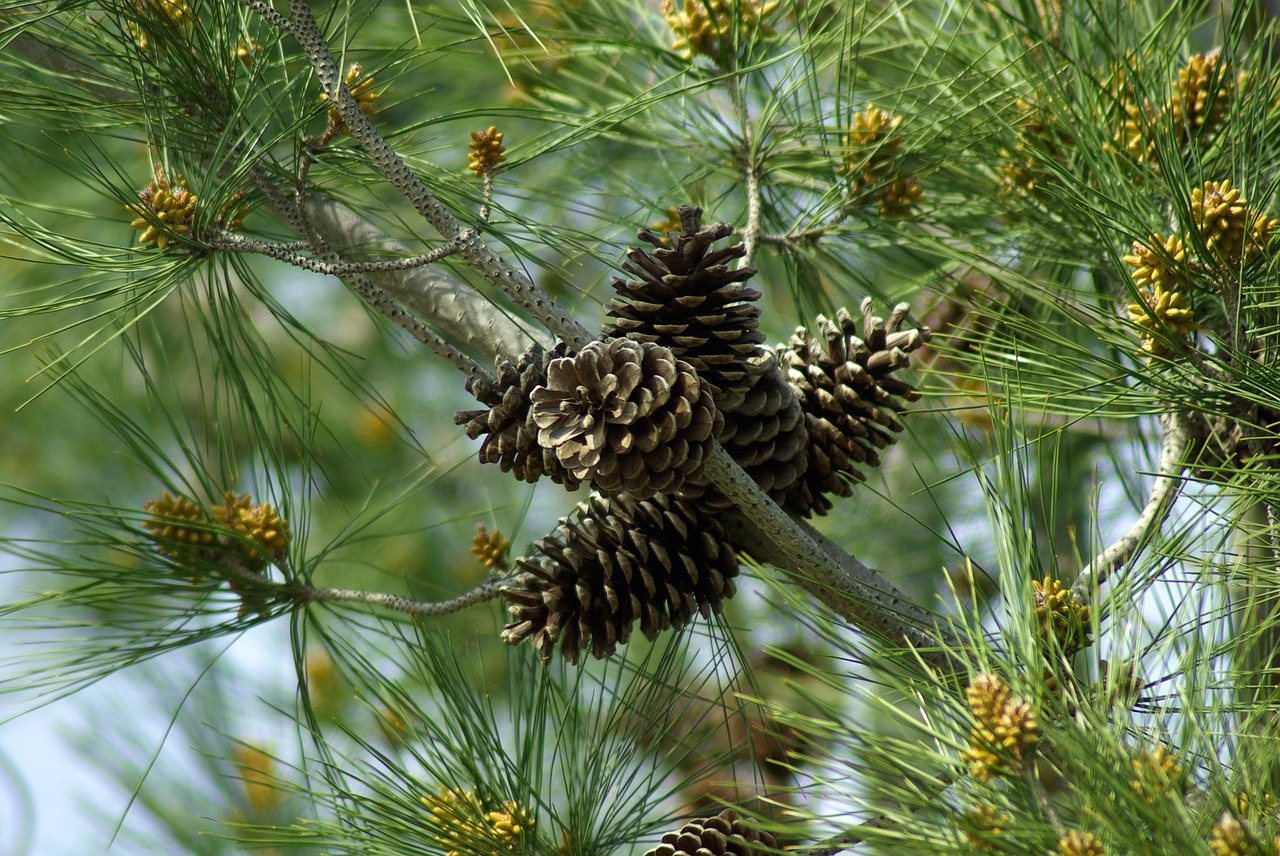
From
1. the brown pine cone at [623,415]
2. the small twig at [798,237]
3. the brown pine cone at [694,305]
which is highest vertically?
the small twig at [798,237]

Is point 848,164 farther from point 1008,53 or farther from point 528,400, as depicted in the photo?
point 528,400

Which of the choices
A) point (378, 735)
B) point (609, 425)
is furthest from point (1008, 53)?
point (378, 735)

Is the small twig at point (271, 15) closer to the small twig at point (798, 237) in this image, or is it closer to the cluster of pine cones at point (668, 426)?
the cluster of pine cones at point (668, 426)

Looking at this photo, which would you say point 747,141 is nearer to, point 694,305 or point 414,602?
point 694,305

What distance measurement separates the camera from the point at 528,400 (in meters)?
0.74

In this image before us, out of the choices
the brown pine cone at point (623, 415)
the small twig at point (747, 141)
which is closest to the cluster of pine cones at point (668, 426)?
the brown pine cone at point (623, 415)

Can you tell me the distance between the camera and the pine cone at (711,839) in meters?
0.82

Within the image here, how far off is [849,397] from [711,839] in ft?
1.21

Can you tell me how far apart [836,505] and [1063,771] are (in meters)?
1.44

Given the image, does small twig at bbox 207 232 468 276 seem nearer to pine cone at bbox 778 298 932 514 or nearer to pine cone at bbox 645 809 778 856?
pine cone at bbox 778 298 932 514

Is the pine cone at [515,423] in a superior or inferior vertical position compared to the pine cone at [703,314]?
inferior

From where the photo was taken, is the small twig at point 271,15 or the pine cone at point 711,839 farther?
the pine cone at point 711,839

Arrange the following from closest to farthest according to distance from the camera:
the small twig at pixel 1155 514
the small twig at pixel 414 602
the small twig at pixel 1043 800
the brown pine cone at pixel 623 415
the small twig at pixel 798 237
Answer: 1. the small twig at pixel 1043 800
2. the brown pine cone at pixel 623 415
3. the small twig at pixel 1155 514
4. the small twig at pixel 414 602
5. the small twig at pixel 798 237

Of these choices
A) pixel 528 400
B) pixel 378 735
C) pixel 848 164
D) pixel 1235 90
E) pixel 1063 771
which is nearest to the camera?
pixel 1063 771
